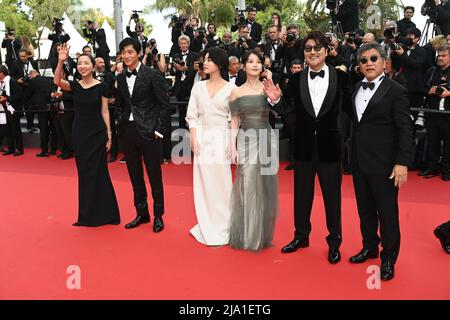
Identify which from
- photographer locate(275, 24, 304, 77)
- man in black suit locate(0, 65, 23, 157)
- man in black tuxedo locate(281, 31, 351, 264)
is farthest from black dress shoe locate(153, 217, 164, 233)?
man in black suit locate(0, 65, 23, 157)

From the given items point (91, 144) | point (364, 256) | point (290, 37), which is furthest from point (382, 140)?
point (290, 37)

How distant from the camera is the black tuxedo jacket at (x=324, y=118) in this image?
3.89 m

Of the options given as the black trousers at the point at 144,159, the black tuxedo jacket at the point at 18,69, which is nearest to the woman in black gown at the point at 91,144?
the black trousers at the point at 144,159

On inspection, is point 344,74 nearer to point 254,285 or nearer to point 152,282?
point 254,285

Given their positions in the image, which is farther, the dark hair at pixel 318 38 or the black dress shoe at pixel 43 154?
the black dress shoe at pixel 43 154

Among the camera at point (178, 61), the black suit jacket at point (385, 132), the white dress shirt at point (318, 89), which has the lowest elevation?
the black suit jacket at point (385, 132)

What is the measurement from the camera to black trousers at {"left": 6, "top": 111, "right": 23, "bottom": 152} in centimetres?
953

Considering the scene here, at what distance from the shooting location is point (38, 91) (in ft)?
32.2

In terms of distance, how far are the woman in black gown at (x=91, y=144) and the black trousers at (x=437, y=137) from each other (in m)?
4.37

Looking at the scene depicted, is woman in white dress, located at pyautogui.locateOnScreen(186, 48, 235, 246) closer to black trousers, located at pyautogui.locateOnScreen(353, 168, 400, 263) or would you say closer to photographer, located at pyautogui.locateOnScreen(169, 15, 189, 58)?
black trousers, located at pyautogui.locateOnScreen(353, 168, 400, 263)

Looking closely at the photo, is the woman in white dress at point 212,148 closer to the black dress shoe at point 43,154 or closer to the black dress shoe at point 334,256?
the black dress shoe at point 334,256

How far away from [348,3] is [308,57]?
18.5ft

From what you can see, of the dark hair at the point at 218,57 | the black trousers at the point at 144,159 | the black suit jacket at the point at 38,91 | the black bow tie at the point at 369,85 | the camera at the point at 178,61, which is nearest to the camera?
the black bow tie at the point at 369,85

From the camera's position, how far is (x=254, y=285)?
12.0 ft
